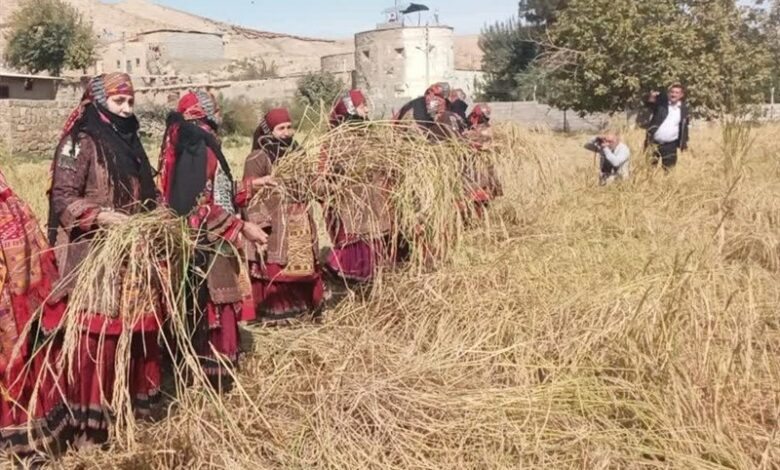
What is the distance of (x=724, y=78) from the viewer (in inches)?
665

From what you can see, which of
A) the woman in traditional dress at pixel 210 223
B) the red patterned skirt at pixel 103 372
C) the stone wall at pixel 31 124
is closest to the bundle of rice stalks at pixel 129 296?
the red patterned skirt at pixel 103 372

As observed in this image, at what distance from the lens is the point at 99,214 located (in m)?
2.87

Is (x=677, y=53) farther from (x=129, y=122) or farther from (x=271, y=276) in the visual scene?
(x=129, y=122)

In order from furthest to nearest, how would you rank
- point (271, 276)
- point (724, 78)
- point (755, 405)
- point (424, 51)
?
point (424, 51) → point (724, 78) → point (271, 276) → point (755, 405)

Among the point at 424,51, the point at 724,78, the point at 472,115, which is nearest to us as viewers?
the point at 472,115

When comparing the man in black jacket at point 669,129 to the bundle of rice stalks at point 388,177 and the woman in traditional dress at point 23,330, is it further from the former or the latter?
the woman in traditional dress at point 23,330

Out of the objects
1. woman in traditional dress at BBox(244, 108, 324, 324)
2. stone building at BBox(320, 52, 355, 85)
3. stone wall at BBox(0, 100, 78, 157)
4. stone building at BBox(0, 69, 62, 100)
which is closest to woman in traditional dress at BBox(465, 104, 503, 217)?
woman in traditional dress at BBox(244, 108, 324, 324)

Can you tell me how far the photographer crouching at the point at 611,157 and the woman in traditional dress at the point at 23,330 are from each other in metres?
5.11

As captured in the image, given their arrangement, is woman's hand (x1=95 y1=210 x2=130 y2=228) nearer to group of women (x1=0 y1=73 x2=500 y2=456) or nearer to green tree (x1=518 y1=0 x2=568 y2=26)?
group of women (x1=0 y1=73 x2=500 y2=456)

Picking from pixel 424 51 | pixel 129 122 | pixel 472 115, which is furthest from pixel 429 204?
pixel 424 51

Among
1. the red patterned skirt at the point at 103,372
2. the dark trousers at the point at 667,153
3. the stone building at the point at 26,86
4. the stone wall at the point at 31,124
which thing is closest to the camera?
the red patterned skirt at the point at 103,372

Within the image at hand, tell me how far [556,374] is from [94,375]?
1.59 metres

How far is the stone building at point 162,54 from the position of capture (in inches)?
1735

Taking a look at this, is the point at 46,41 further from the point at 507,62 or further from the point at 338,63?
the point at 507,62
